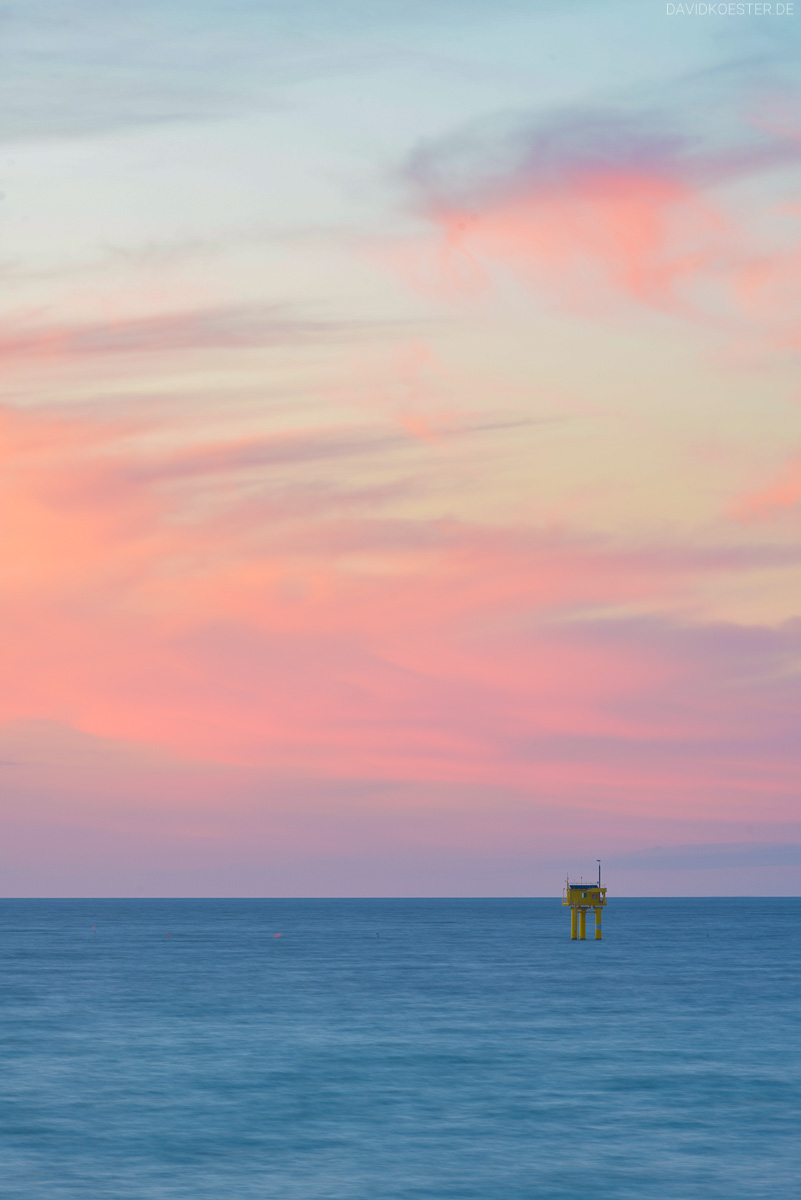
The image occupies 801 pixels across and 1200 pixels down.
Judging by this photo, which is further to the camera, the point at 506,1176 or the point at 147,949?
the point at 147,949

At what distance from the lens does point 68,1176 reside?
161 feet

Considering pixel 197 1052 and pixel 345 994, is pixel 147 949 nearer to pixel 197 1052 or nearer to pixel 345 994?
pixel 345 994

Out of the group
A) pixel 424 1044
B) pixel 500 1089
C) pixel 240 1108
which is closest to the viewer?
pixel 240 1108

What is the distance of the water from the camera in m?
49.3

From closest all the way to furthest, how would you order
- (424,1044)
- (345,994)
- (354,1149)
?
(354,1149) → (424,1044) → (345,994)

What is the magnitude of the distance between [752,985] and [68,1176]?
88.6m

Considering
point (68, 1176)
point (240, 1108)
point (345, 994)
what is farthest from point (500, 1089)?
point (345, 994)

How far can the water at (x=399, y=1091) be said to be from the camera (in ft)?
162

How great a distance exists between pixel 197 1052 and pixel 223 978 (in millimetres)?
55630

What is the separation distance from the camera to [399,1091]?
65875mm

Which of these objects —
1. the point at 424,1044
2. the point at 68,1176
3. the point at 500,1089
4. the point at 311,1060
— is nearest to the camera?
the point at 68,1176

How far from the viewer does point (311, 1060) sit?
75.2 metres

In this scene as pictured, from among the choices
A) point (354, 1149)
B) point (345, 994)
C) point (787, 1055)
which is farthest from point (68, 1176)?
point (345, 994)

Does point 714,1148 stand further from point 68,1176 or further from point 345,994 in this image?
point 345,994
